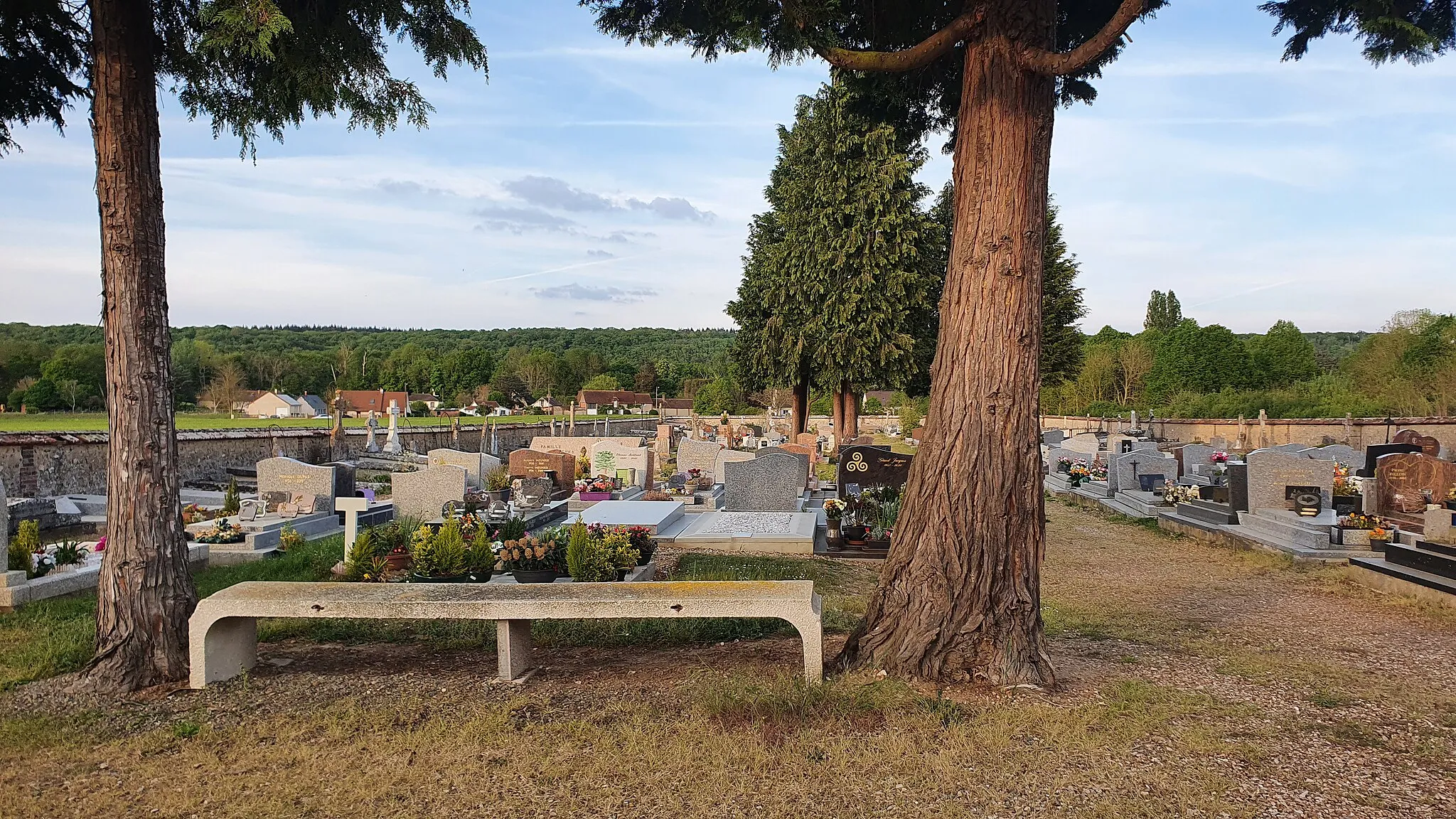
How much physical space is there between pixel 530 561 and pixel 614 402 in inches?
2717

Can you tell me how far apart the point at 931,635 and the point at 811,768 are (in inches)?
56.2

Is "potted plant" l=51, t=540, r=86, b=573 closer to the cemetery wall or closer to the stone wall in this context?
the stone wall

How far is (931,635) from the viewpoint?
502cm

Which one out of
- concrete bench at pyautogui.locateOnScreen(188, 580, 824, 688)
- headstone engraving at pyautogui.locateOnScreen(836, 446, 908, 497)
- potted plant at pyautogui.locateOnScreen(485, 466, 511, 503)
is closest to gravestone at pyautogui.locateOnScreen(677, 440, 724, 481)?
potted plant at pyautogui.locateOnScreen(485, 466, 511, 503)

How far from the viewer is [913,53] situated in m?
5.38

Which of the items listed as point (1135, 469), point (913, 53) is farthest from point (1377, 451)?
point (913, 53)

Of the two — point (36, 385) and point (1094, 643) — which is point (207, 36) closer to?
point (1094, 643)

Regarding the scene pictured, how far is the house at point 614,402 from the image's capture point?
237ft

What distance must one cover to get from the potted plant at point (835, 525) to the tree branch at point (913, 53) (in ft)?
24.6

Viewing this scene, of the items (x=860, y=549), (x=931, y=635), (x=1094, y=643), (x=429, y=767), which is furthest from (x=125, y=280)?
(x=860, y=549)

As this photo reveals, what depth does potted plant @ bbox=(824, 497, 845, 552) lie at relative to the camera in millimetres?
11992

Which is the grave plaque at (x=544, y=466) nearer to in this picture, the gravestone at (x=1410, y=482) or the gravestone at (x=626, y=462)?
the gravestone at (x=626, y=462)

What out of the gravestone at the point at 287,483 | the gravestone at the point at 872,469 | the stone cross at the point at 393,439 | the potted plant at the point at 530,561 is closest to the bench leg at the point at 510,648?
the potted plant at the point at 530,561

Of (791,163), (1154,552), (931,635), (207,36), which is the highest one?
(791,163)
